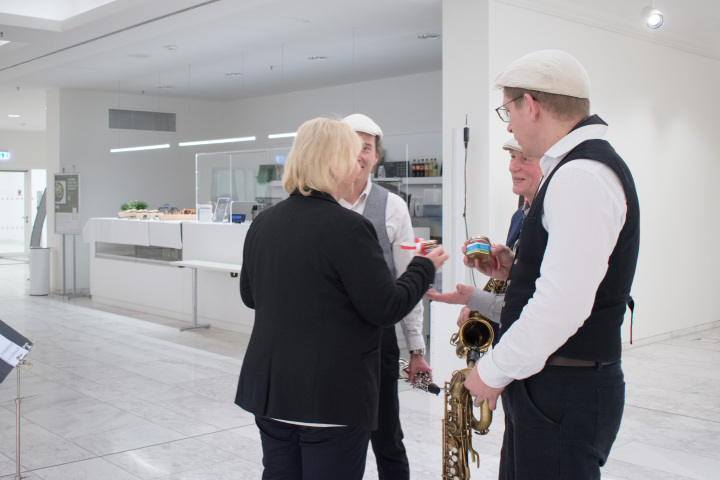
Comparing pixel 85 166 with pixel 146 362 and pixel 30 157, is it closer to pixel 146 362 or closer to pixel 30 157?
pixel 146 362

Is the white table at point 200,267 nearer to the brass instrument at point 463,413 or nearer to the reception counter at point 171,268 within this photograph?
the reception counter at point 171,268

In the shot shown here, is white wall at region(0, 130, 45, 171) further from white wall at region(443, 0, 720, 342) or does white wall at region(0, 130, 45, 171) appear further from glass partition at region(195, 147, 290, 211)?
white wall at region(443, 0, 720, 342)

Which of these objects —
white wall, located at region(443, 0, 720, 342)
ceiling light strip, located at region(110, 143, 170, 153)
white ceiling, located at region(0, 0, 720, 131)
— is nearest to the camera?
white wall, located at region(443, 0, 720, 342)

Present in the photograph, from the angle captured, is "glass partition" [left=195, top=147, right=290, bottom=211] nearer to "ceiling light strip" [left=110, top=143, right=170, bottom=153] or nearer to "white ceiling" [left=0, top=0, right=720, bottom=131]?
"white ceiling" [left=0, top=0, right=720, bottom=131]

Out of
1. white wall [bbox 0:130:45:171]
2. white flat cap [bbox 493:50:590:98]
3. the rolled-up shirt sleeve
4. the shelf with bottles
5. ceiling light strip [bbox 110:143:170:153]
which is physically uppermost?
white wall [bbox 0:130:45:171]

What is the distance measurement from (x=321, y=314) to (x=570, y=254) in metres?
0.66

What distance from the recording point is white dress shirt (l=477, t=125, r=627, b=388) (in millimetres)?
1484

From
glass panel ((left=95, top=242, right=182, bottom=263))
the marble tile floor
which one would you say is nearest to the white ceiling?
glass panel ((left=95, top=242, right=182, bottom=263))

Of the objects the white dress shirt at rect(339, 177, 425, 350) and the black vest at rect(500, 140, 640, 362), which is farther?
the white dress shirt at rect(339, 177, 425, 350)

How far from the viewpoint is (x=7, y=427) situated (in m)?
4.50

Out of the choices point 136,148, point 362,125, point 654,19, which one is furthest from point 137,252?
point 362,125

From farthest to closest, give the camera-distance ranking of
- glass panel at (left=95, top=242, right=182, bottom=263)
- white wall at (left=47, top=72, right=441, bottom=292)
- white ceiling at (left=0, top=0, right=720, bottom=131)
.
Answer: white wall at (left=47, top=72, right=441, bottom=292)
glass panel at (left=95, top=242, right=182, bottom=263)
white ceiling at (left=0, top=0, right=720, bottom=131)

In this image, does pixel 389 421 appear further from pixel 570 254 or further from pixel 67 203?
pixel 67 203

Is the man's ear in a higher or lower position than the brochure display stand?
higher
